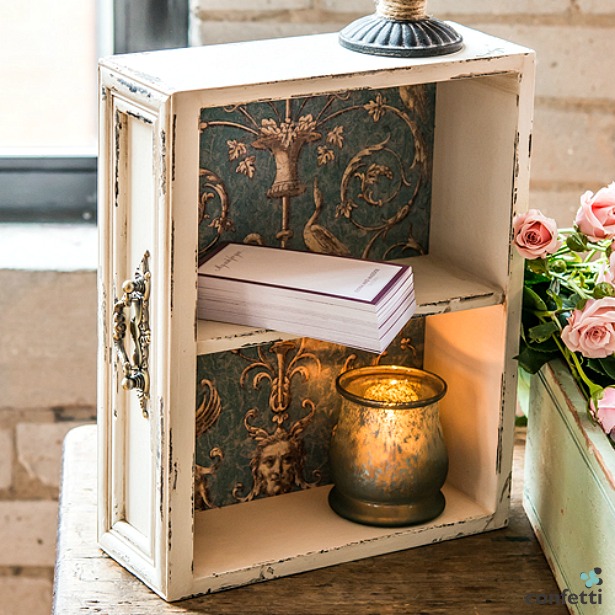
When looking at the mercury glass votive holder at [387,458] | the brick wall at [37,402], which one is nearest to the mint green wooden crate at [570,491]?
the mercury glass votive holder at [387,458]

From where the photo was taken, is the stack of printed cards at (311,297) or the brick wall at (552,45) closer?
the stack of printed cards at (311,297)

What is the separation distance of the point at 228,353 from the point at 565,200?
1.94 ft

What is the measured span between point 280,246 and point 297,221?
3 centimetres

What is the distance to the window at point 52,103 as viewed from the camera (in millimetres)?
1704

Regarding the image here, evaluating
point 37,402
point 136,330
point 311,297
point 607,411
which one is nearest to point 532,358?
point 607,411

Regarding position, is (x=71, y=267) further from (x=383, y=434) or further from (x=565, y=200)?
(x=565, y=200)

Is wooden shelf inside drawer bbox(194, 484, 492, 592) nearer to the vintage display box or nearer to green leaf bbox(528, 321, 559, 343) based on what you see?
the vintage display box

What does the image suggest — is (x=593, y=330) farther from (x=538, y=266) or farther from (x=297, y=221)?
(x=297, y=221)

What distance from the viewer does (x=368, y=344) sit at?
1.14 m

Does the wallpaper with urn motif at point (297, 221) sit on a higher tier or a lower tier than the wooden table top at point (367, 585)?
higher

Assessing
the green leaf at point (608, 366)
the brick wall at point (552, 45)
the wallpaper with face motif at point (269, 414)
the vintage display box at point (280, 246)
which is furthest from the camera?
the brick wall at point (552, 45)

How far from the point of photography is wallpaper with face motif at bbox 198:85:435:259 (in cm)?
124

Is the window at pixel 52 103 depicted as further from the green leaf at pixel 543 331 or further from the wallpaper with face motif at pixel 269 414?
the green leaf at pixel 543 331

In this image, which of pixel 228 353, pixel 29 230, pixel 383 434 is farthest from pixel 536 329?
pixel 29 230
